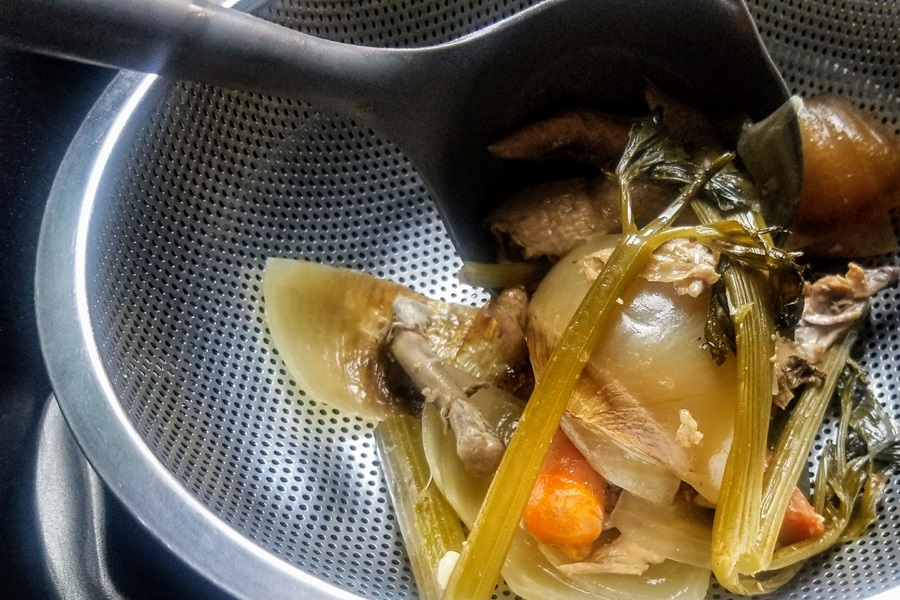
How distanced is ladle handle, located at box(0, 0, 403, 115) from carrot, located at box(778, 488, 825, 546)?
79 centimetres

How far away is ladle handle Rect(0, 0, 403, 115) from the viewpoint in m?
0.71

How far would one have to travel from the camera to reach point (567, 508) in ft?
3.03

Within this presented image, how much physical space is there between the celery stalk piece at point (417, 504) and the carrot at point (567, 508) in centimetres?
11

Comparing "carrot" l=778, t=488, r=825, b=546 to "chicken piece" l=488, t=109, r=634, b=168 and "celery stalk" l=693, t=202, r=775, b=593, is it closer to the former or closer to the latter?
"celery stalk" l=693, t=202, r=775, b=593

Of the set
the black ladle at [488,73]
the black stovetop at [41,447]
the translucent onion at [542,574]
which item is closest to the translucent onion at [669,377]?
the translucent onion at [542,574]

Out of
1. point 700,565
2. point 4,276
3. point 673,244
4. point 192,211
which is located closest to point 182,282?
point 192,211

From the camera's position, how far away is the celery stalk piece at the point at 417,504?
93 centimetres

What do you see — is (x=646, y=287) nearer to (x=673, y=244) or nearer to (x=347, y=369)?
(x=673, y=244)

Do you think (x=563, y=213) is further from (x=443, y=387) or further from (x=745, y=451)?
(x=745, y=451)

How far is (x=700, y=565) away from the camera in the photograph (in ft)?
3.02

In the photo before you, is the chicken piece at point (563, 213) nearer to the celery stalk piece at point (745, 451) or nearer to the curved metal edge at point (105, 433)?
the celery stalk piece at point (745, 451)

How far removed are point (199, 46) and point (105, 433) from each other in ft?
1.49

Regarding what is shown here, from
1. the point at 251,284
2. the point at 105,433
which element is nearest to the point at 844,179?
the point at 251,284

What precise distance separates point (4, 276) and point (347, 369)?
1.75 feet
